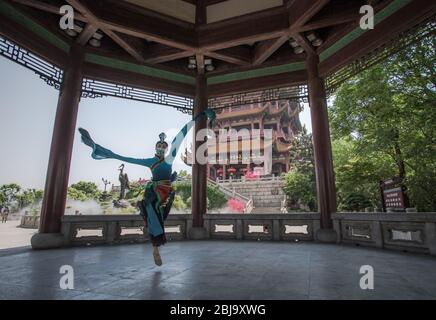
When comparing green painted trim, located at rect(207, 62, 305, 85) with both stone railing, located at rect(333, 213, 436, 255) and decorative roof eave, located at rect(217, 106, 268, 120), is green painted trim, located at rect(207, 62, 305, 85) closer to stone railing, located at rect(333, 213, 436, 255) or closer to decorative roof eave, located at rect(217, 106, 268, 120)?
stone railing, located at rect(333, 213, 436, 255)

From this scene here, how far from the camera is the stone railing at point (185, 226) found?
250 inches

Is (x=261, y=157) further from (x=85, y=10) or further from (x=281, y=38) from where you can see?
(x=85, y=10)

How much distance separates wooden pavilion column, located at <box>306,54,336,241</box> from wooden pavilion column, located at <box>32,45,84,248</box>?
6.43m

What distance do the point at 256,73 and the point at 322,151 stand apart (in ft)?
10.6

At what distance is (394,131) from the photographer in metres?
8.88

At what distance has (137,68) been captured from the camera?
308 inches

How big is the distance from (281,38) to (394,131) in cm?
545

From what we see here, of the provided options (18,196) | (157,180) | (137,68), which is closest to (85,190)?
(18,196)

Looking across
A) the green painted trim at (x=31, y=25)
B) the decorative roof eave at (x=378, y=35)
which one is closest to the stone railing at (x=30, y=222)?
the green painted trim at (x=31, y=25)

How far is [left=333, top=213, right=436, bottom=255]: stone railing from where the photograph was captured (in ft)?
15.5

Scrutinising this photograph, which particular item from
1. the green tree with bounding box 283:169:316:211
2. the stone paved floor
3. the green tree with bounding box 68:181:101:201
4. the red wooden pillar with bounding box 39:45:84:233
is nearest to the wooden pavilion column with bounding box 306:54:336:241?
the stone paved floor

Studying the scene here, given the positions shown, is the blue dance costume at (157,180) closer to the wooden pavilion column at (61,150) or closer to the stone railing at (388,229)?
the wooden pavilion column at (61,150)
